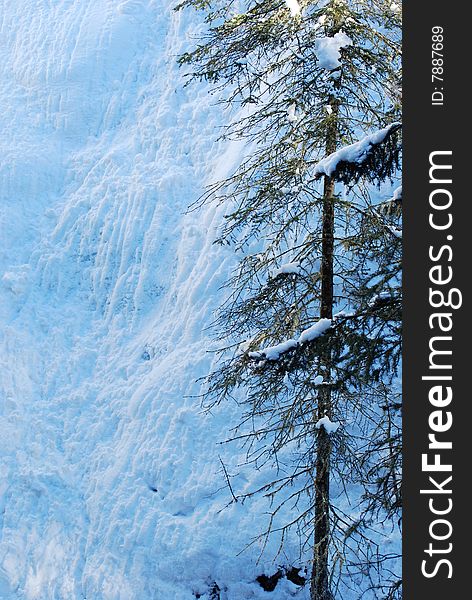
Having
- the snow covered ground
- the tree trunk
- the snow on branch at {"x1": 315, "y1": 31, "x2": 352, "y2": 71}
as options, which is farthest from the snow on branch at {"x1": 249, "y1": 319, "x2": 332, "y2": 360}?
the snow covered ground

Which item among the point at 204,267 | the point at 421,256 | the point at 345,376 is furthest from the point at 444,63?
the point at 204,267

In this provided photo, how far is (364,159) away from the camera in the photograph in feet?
17.6

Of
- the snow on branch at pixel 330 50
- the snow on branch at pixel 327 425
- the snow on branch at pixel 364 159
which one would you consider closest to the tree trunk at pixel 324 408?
the snow on branch at pixel 327 425

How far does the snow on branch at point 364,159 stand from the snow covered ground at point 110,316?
6.38m

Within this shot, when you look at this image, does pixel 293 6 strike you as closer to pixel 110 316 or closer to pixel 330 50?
pixel 330 50

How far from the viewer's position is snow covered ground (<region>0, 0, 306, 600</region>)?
10172 millimetres

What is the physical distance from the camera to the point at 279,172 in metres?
6.72

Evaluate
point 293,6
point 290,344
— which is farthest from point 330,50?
point 290,344

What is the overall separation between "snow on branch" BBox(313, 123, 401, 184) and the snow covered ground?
6378 millimetres

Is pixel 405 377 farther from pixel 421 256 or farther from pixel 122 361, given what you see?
pixel 122 361

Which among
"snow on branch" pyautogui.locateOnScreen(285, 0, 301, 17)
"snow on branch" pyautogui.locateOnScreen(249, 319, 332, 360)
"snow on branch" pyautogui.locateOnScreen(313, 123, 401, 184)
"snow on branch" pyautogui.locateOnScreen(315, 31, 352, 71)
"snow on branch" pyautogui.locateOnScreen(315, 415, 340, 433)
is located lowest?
"snow on branch" pyautogui.locateOnScreen(315, 415, 340, 433)

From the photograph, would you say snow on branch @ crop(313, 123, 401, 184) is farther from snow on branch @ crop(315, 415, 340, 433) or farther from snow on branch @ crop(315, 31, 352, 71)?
snow on branch @ crop(315, 415, 340, 433)

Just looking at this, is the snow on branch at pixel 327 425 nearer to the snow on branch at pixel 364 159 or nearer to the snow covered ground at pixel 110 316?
the snow on branch at pixel 364 159

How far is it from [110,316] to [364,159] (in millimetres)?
10224
